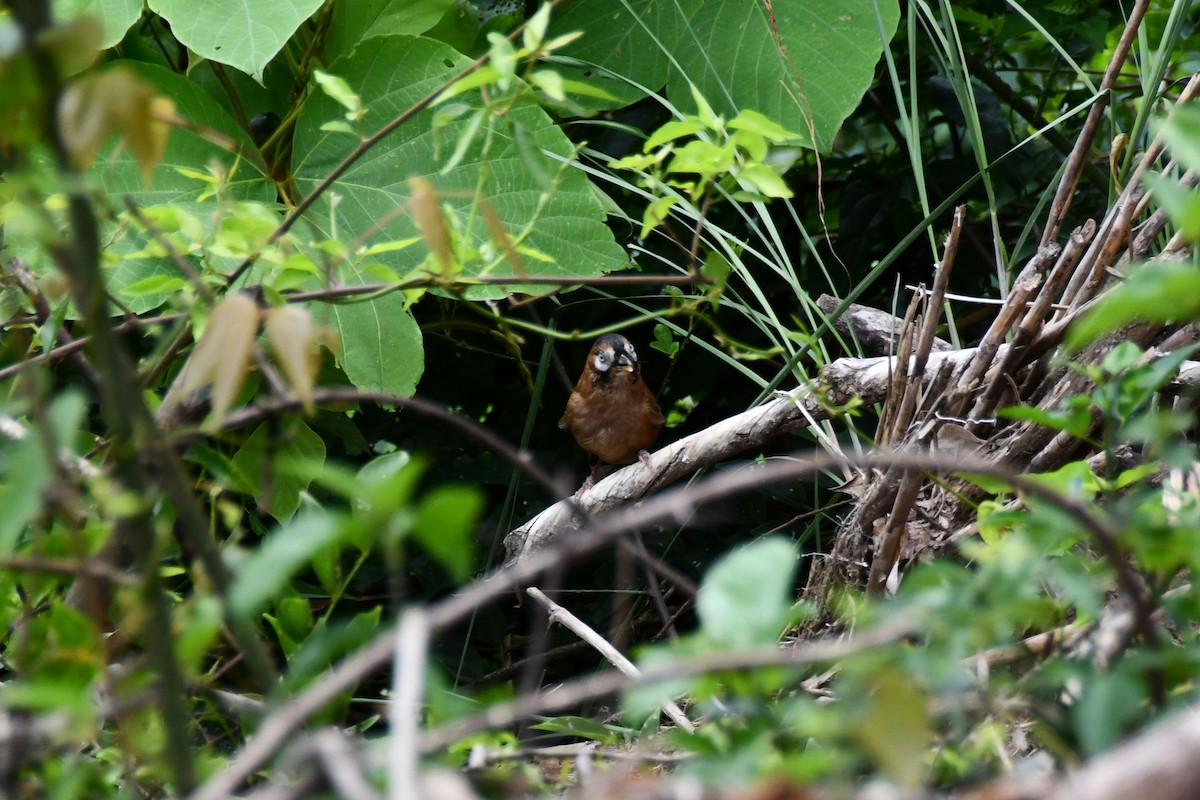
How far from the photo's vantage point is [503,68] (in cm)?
86

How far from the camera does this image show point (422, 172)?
2037 mm

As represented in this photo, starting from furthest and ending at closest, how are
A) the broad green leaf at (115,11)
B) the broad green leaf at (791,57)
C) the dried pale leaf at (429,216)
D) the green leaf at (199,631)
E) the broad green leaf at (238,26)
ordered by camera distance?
the broad green leaf at (791,57), the broad green leaf at (115,11), the broad green leaf at (238,26), the dried pale leaf at (429,216), the green leaf at (199,631)

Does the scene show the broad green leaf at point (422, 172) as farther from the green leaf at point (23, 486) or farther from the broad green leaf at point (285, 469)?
the green leaf at point (23, 486)

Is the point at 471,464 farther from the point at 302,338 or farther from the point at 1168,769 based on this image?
the point at 1168,769

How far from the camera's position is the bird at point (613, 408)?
2.79 m

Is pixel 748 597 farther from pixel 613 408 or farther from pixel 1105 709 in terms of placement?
pixel 613 408

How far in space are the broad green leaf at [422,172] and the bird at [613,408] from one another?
2.75ft

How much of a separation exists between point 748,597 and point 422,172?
1.62 m

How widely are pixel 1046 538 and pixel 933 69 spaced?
2.53 m

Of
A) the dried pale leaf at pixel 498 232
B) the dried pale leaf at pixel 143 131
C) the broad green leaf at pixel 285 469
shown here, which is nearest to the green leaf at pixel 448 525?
the dried pale leaf at pixel 143 131

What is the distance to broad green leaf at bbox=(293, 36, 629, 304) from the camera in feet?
6.32

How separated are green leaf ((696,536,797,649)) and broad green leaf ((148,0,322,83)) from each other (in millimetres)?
1449

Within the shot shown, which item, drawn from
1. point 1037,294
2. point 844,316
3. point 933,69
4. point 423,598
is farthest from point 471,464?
point 933,69

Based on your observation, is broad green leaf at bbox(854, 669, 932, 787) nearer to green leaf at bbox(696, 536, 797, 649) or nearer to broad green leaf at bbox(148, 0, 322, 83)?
green leaf at bbox(696, 536, 797, 649)
